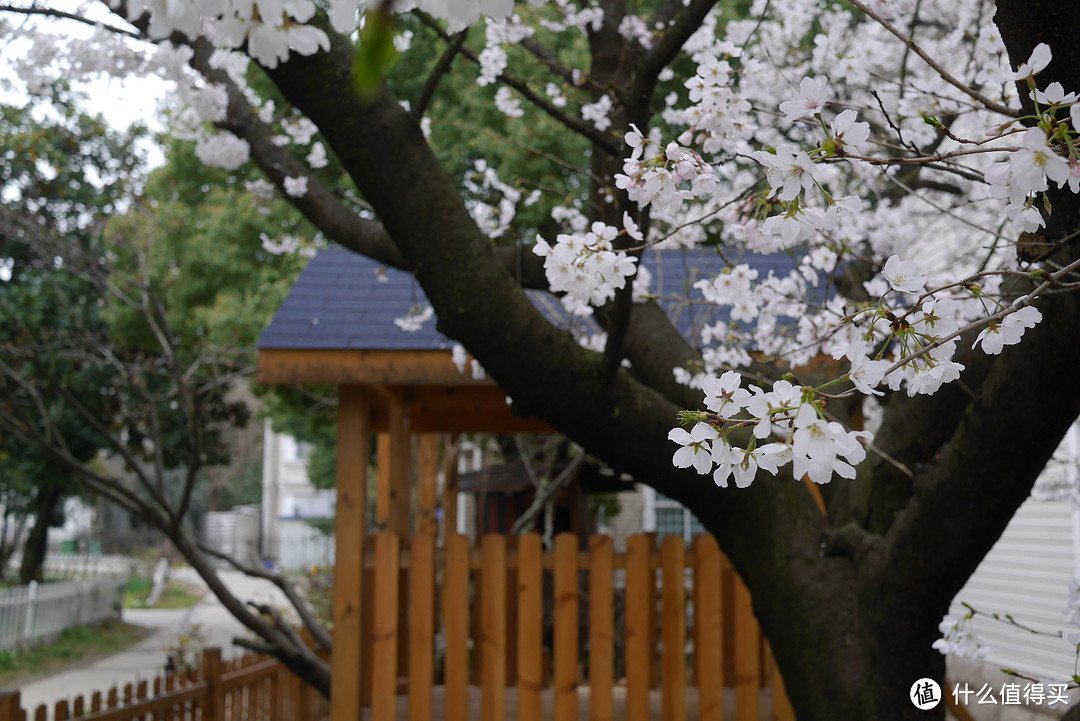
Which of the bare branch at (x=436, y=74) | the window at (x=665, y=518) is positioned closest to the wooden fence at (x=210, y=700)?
the bare branch at (x=436, y=74)

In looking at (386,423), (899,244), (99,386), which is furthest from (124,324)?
(899,244)

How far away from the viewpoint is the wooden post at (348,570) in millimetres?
4066

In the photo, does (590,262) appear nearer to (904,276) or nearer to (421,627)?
(904,276)

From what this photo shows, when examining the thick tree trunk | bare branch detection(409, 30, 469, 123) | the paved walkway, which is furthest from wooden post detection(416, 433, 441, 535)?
the thick tree trunk

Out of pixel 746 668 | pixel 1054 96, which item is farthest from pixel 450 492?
pixel 1054 96

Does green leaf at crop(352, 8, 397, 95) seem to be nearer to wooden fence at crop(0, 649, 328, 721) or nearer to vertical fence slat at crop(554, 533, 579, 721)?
vertical fence slat at crop(554, 533, 579, 721)

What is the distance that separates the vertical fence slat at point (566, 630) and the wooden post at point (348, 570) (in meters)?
0.94

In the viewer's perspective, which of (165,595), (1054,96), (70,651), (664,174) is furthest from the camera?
(165,595)

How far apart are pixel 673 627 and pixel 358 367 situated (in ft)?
6.43

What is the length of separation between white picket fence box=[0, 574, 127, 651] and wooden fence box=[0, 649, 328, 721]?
843 cm

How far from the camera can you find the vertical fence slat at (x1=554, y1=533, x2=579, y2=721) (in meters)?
4.01

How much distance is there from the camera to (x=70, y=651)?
13.3 metres

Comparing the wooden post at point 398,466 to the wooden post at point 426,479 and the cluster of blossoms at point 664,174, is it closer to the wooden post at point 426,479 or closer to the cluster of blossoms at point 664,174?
the wooden post at point 426,479

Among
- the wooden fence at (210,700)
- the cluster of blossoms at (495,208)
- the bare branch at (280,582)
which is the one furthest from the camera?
the bare branch at (280,582)
